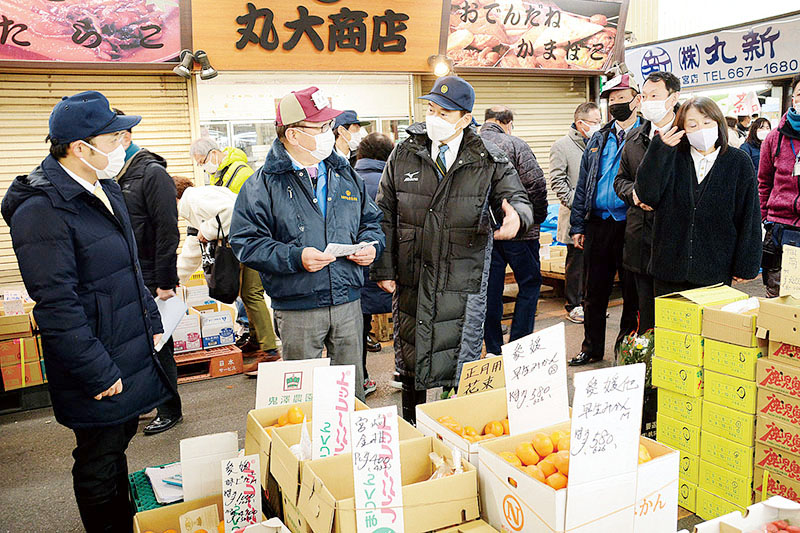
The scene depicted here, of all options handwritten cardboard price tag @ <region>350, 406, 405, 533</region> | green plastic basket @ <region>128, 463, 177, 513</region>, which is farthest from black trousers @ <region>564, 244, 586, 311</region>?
handwritten cardboard price tag @ <region>350, 406, 405, 533</region>

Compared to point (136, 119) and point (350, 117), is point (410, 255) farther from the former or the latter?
point (350, 117)

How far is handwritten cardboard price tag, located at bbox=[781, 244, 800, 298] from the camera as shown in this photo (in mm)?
2783

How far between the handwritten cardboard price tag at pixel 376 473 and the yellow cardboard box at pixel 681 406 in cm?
189

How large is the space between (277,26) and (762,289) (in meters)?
6.28

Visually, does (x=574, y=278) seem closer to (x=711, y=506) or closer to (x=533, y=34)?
(x=711, y=506)

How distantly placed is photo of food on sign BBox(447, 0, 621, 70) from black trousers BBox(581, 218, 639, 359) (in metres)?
4.33

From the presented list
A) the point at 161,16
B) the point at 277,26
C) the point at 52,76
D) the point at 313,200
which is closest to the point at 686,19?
the point at 277,26

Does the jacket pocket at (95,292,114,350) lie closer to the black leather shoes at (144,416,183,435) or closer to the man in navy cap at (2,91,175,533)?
the man in navy cap at (2,91,175,533)

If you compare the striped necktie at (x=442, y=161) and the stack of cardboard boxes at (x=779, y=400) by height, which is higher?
the striped necktie at (x=442, y=161)

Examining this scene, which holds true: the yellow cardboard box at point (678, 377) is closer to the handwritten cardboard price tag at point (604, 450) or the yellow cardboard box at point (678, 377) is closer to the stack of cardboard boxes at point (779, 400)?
the stack of cardboard boxes at point (779, 400)

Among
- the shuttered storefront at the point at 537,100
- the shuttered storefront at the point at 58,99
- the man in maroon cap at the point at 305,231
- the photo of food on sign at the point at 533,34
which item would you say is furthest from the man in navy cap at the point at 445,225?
the shuttered storefront at the point at 537,100

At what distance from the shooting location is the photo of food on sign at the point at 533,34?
855 centimetres

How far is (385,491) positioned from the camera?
1762 mm

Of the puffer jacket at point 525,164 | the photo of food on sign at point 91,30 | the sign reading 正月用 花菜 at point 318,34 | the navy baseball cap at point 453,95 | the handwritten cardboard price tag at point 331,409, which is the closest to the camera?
the handwritten cardboard price tag at point 331,409
